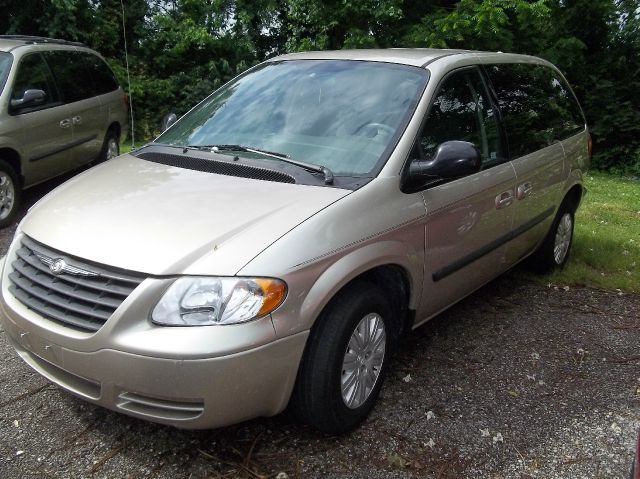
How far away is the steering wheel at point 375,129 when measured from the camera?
3327 millimetres

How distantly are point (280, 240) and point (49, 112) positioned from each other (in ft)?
16.2

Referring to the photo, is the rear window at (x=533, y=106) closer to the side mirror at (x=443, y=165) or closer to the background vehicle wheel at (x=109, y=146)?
the side mirror at (x=443, y=165)

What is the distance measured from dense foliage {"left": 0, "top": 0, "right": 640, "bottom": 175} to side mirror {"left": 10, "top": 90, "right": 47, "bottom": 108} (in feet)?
20.6

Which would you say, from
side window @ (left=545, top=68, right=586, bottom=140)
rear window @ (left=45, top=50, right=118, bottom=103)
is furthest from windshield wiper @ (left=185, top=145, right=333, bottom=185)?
rear window @ (left=45, top=50, right=118, bottom=103)

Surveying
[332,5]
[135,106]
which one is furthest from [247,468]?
[135,106]

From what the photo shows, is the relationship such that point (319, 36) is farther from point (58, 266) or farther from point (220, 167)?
point (58, 266)

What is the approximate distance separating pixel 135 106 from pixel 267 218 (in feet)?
38.0

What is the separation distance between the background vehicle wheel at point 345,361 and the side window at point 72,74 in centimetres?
531

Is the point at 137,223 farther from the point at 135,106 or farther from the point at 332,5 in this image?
the point at 135,106

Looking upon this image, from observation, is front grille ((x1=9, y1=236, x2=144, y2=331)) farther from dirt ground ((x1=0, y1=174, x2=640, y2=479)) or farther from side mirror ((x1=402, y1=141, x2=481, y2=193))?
side mirror ((x1=402, y1=141, x2=481, y2=193))

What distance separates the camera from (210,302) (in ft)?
8.04

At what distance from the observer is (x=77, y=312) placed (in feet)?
8.46

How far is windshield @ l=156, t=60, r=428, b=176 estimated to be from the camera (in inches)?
130

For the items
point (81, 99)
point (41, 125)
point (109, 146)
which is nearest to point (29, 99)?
point (41, 125)
